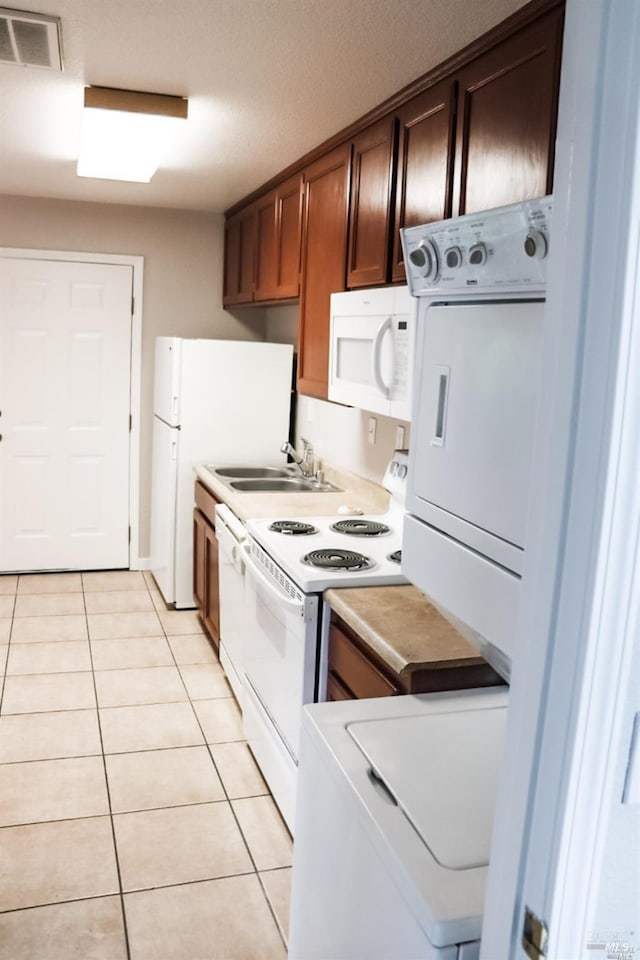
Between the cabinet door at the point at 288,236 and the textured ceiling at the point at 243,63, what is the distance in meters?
0.17

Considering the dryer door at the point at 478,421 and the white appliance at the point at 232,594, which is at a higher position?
the dryer door at the point at 478,421

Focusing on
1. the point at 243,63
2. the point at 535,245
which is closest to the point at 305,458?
the point at 243,63

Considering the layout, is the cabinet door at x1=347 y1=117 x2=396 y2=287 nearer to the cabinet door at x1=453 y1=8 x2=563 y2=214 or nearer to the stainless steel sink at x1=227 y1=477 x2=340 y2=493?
the cabinet door at x1=453 y1=8 x2=563 y2=214

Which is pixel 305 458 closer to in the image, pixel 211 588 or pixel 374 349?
pixel 211 588

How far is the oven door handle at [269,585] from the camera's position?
2.50 m

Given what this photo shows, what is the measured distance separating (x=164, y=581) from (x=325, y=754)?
3.55 metres

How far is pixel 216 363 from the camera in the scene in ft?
15.1

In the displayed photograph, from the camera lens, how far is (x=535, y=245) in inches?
46.8

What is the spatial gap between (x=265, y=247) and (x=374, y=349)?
2047mm

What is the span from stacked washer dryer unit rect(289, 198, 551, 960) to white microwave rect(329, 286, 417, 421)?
2.62 feet

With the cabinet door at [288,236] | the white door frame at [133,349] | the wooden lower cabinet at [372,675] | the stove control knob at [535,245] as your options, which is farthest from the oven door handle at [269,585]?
the white door frame at [133,349]

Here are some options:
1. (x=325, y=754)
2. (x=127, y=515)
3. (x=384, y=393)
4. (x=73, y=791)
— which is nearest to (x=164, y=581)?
(x=127, y=515)

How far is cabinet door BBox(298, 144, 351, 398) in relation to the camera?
3252 millimetres

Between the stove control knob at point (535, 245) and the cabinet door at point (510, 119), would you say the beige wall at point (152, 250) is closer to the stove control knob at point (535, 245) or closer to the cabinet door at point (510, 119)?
the cabinet door at point (510, 119)
